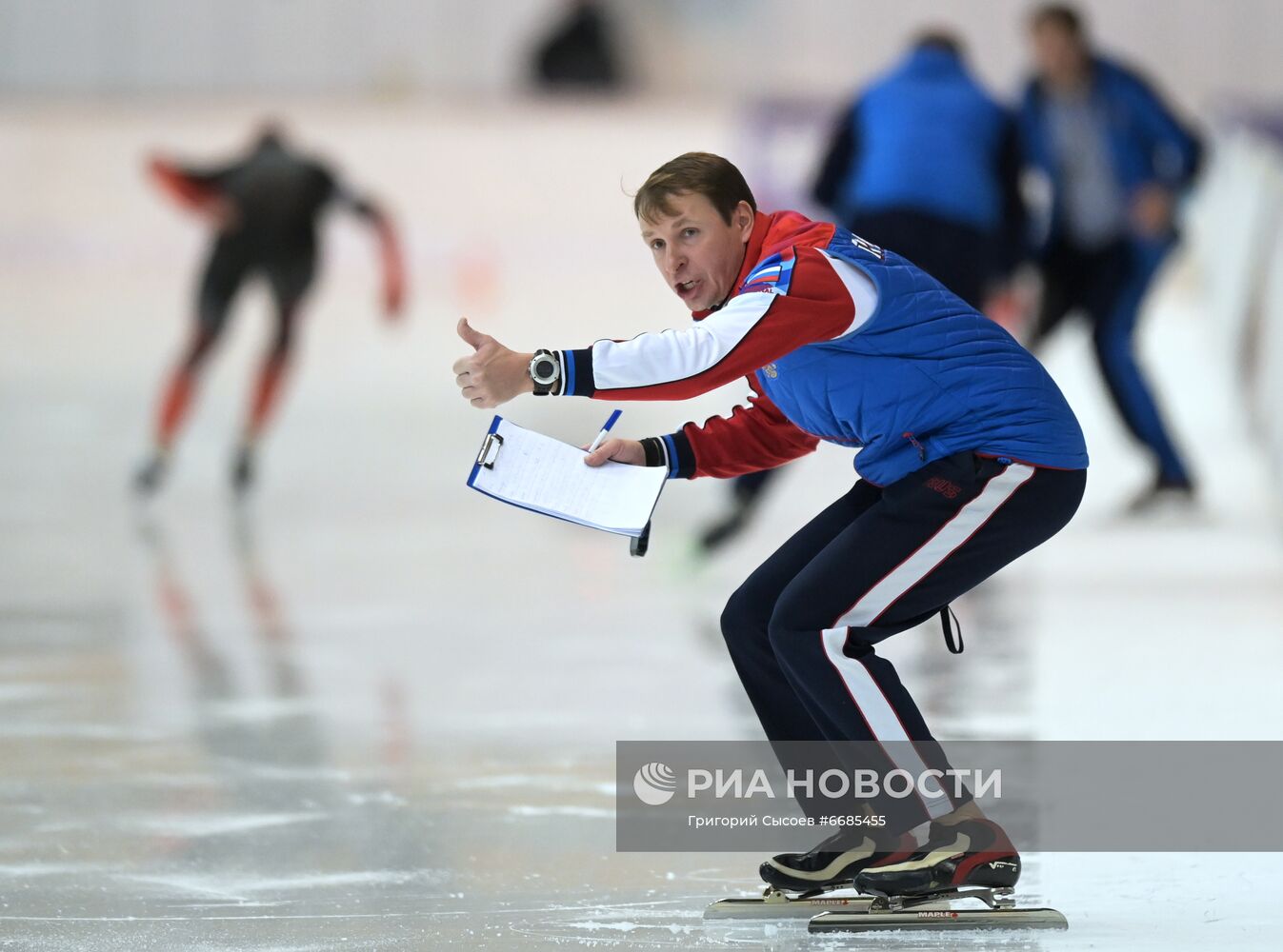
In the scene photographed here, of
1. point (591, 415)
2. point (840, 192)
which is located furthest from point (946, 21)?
point (840, 192)

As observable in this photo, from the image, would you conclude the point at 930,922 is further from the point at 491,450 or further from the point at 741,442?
the point at 491,450

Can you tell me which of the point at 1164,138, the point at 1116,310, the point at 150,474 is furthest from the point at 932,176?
the point at 150,474

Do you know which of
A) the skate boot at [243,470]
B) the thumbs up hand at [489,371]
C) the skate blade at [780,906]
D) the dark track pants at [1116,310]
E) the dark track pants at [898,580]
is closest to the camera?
the thumbs up hand at [489,371]

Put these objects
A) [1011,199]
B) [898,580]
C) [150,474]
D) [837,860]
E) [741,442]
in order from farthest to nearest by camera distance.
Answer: [150,474] → [1011,199] → [741,442] → [837,860] → [898,580]

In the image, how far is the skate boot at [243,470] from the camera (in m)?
8.20

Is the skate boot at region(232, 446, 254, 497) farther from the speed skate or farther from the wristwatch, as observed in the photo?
the wristwatch

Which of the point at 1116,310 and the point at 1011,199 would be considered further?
the point at 1116,310

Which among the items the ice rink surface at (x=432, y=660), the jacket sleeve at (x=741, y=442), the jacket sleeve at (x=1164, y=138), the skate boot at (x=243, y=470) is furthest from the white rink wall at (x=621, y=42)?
the jacket sleeve at (x=741, y=442)

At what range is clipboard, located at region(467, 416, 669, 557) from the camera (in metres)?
3.04

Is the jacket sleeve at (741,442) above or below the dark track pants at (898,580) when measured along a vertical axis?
above

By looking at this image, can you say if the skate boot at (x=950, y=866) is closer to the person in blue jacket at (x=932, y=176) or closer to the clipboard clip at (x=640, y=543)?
the clipboard clip at (x=640, y=543)

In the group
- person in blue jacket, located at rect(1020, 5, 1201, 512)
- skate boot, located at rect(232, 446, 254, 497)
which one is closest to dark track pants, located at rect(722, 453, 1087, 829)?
person in blue jacket, located at rect(1020, 5, 1201, 512)

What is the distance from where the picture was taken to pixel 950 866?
3.16m

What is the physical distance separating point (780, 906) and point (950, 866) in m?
0.29
